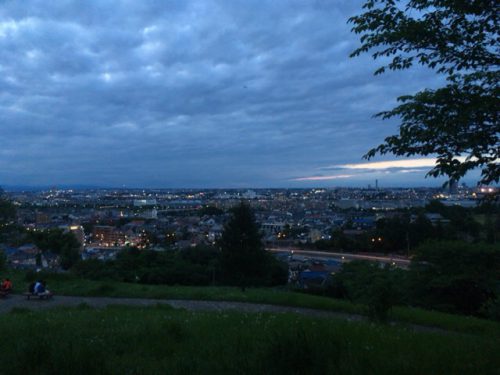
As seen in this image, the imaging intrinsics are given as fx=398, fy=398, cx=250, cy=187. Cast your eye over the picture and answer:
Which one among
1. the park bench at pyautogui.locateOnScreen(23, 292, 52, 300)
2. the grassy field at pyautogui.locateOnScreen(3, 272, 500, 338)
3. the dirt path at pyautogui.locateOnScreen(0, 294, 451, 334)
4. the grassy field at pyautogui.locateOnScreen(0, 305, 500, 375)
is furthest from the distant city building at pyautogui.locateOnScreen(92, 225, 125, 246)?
the grassy field at pyautogui.locateOnScreen(0, 305, 500, 375)

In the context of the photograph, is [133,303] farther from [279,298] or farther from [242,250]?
[242,250]

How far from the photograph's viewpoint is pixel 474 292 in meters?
14.4

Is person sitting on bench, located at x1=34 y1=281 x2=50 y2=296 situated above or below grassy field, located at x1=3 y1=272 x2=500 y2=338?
above

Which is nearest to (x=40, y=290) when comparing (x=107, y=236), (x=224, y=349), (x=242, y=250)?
(x=242, y=250)

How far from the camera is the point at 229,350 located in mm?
4359

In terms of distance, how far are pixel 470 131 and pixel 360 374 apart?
2.38 metres

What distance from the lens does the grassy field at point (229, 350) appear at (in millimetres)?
3477

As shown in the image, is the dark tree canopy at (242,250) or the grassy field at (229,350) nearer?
the grassy field at (229,350)

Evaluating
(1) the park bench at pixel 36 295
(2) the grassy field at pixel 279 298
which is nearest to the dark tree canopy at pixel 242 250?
(2) the grassy field at pixel 279 298

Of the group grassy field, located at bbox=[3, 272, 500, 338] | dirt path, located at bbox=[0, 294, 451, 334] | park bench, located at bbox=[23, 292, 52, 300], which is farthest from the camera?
park bench, located at bbox=[23, 292, 52, 300]

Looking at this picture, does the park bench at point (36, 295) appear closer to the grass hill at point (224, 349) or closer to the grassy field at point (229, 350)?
the grass hill at point (224, 349)

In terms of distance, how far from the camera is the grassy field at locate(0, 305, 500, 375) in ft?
11.4

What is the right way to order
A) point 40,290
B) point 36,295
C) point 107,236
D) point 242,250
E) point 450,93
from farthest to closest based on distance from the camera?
1. point 107,236
2. point 242,250
3. point 40,290
4. point 36,295
5. point 450,93

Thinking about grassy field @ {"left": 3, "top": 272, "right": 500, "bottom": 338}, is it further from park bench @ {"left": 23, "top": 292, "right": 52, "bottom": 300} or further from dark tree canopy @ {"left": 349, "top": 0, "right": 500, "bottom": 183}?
dark tree canopy @ {"left": 349, "top": 0, "right": 500, "bottom": 183}
